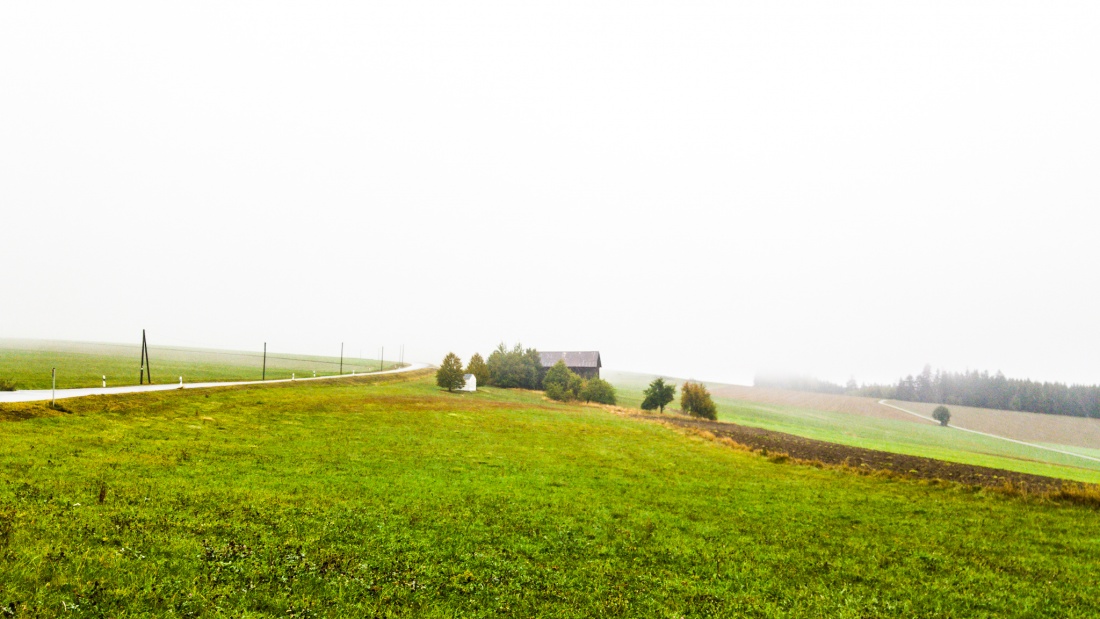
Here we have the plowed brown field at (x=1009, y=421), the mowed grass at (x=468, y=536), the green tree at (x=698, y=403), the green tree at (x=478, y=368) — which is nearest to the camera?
the mowed grass at (x=468, y=536)

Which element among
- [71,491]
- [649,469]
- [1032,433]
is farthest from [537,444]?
[1032,433]

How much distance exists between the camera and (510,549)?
1325 cm

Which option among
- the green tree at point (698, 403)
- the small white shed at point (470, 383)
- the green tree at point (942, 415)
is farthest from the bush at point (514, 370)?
the green tree at point (942, 415)

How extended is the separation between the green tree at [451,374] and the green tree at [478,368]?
855 centimetres

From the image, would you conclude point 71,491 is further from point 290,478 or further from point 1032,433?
point 1032,433

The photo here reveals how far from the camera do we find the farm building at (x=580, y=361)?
3927 inches

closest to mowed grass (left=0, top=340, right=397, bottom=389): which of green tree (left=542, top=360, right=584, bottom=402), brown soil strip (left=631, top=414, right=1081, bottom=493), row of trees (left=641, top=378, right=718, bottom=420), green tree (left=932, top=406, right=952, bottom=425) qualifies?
green tree (left=542, top=360, right=584, bottom=402)

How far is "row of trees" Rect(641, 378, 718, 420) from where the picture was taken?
68.0 m

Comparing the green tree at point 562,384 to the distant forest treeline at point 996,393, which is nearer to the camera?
the green tree at point 562,384

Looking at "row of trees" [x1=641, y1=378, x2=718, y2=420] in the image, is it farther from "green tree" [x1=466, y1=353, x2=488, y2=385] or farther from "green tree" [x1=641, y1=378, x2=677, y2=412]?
"green tree" [x1=466, y1=353, x2=488, y2=385]

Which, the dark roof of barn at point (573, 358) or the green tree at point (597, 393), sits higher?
the dark roof of barn at point (573, 358)

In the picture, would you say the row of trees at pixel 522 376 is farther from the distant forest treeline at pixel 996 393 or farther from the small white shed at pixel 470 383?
the distant forest treeline at pixel 996 393

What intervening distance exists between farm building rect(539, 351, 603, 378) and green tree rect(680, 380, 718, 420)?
28.8 metres

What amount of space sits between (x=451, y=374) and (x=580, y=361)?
1420 inches
